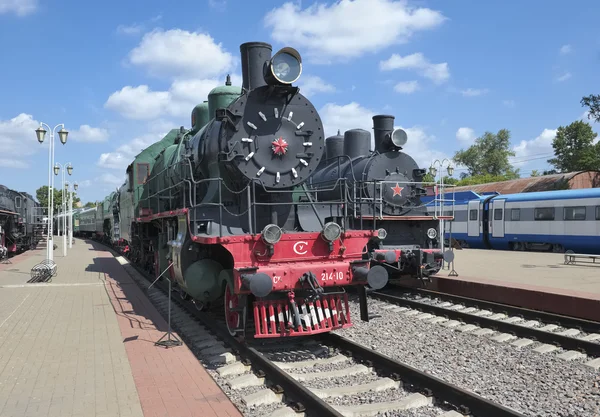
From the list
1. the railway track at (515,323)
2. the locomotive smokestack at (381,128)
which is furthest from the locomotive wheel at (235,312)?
the locomotive smokestack at (381,128)

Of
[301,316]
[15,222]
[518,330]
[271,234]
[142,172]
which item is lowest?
[518,330]

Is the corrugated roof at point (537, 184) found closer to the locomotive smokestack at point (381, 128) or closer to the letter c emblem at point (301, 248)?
the locomotive smokestack at point (381, 128)

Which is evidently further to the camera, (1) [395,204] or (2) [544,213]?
(2) [544,213]

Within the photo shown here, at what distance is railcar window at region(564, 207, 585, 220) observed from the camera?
67.8 ft

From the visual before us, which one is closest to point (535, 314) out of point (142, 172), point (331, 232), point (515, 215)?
point (331, 232)

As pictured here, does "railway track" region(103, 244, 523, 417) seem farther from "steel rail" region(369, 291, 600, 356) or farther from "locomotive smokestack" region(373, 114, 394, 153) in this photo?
"locomotive smokestack" region(373, 114, 394, 153)

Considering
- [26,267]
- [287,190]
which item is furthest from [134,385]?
[26,267]

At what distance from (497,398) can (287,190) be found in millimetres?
3987

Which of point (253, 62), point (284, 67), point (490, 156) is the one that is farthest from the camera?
point (490, 156)

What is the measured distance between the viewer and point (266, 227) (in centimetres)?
625

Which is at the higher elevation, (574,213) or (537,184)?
(537,184)

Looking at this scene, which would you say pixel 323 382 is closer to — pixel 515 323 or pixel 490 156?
pixel 515 323

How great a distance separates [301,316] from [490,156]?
80522 mm

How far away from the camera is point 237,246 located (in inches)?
245
